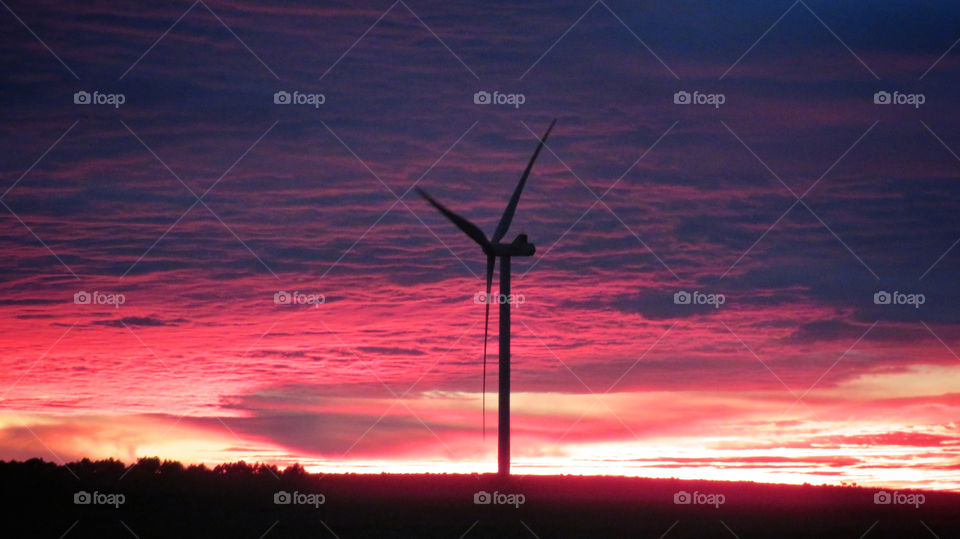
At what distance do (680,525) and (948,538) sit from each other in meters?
11.5

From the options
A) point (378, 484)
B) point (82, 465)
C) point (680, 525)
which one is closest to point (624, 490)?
point (378, 484)

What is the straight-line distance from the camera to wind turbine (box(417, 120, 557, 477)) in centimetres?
5691

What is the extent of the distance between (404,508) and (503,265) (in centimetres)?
1349

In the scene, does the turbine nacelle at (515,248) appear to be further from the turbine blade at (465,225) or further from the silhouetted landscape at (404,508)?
the silhouetted landscape at (404,508)

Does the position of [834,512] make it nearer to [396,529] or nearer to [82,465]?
[396,529]

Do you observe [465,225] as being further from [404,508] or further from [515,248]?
[404,508]

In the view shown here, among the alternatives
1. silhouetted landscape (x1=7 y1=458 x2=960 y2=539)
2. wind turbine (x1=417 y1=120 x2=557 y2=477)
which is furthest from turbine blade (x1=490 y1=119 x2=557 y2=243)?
silhouetted landscape (x1=7 y1=458 x2=960 y2=539)

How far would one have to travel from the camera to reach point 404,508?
63.7m

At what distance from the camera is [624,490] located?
83.7 metres

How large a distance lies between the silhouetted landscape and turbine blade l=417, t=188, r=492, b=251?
36.7 ft

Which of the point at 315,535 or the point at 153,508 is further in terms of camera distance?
the point at 153,508

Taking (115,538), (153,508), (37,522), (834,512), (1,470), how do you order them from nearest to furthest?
1. (115,538)
2. (37,522)
3. (153,508)
4. (834,512)
5. (1,470)

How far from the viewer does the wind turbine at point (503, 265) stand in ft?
187

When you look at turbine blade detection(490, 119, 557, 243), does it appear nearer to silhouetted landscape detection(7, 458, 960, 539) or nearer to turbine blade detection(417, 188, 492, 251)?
turbine blade detection(417, 188, 492, 251)
